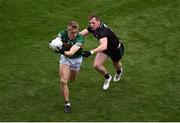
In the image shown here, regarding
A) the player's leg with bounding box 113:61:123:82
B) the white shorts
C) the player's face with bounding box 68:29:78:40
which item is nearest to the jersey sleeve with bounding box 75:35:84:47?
the player's face with bounding box 68:29:78:40

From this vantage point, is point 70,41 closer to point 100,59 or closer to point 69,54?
point 69,54

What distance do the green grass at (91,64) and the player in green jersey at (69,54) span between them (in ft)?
2.18

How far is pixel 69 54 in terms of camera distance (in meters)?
11.3

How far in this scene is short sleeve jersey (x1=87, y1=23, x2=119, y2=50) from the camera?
1204cm

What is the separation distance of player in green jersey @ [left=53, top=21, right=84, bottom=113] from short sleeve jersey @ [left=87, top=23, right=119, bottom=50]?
0.67 meters

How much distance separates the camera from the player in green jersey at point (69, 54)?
1132 cm

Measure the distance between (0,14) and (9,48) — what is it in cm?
292

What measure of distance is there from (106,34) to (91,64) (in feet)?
8.76

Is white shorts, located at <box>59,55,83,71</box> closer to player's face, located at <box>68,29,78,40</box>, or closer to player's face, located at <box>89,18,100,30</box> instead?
player's face, located at <box>68,29,78,40</box>

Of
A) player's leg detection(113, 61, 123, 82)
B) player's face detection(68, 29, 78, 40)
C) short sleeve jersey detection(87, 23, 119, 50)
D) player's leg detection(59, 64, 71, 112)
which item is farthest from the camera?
player's leg detection(113, 61, 123, 82)

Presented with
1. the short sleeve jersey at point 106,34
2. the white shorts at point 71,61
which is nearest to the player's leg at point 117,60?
the short sleeve jersey at point 106,34

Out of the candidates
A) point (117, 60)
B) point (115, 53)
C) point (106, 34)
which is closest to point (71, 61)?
point (106, 34)

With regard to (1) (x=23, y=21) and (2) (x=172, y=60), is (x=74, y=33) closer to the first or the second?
(2) (x=172, y=60)

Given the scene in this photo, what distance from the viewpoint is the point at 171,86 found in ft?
43.5
